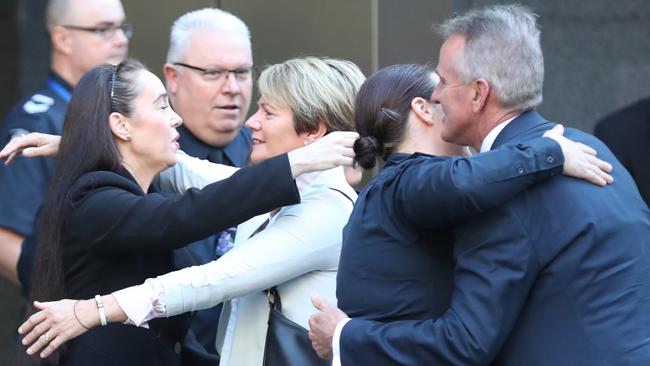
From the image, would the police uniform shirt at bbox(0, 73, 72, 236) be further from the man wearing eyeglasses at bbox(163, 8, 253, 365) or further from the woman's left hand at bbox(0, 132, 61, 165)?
the woman's left hand at bbox(0, 132, 61, 165)

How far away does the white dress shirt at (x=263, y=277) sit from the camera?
3127 millimetres

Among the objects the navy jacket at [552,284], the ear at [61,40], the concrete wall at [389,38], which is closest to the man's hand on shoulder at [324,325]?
the navy jacket at [552,284]

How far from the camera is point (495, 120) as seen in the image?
2777 mm

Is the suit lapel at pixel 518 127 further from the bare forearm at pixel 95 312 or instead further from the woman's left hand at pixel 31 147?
the woman's left hand at pixel 31 147

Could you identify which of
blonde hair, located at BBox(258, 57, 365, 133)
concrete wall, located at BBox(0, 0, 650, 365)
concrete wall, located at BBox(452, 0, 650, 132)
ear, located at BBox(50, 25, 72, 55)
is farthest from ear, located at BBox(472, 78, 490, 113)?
concrete wall, located at BBox(452, 0, 650, 132)

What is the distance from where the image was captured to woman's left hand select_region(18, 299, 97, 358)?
3051mm

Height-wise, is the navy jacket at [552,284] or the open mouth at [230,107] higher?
the navy jacket at [552,284]

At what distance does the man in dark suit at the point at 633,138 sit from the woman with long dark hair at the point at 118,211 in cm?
197

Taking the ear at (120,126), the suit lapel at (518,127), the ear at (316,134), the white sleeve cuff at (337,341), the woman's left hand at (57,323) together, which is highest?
the suit lapel at (518,127)

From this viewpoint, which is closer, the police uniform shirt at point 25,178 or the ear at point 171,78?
the police uniform shirt at point 25,178

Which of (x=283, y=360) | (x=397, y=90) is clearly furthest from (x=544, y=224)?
(x=283, y=360)

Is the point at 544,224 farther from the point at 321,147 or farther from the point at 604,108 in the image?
the point at 604,108

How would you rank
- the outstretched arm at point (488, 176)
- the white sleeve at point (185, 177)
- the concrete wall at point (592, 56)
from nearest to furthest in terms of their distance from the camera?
the outstretched arm at point (488, 176) → the white sleeve at point (185, 177) → the concrete wall at point (592, 56)

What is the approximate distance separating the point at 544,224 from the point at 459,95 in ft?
1.24
